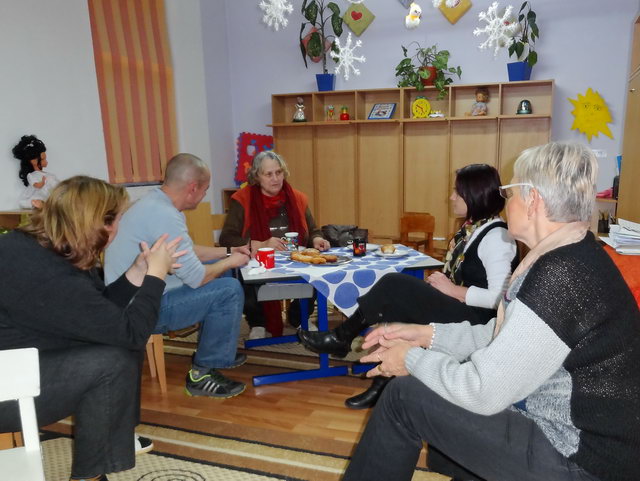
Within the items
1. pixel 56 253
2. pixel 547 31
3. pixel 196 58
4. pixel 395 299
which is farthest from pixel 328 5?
pixel 56 253

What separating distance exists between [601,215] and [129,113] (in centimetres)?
444

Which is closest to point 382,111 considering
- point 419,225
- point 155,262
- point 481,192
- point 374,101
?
point 374,101

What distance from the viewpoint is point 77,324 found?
1443mm

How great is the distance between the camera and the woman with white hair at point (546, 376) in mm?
970

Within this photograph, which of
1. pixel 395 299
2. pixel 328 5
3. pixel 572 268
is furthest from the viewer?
pixel 328 5

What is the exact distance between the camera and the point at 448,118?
5188 mm

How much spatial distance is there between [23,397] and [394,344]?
0.94 meters

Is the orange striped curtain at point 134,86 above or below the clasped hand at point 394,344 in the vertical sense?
above

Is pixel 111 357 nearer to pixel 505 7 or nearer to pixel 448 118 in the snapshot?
pixel 448 118

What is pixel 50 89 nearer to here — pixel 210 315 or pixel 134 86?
pixel 134 86

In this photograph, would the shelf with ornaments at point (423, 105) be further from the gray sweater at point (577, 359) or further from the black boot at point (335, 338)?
the gray sweater at point (577, 359)

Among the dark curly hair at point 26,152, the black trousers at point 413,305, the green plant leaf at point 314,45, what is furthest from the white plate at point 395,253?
the green plant leaf at point 314,45

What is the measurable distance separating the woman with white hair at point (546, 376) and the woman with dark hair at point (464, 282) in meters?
0.84

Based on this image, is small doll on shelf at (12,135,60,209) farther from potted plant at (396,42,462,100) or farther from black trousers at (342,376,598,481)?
potted plant at (396,42,462,100)
